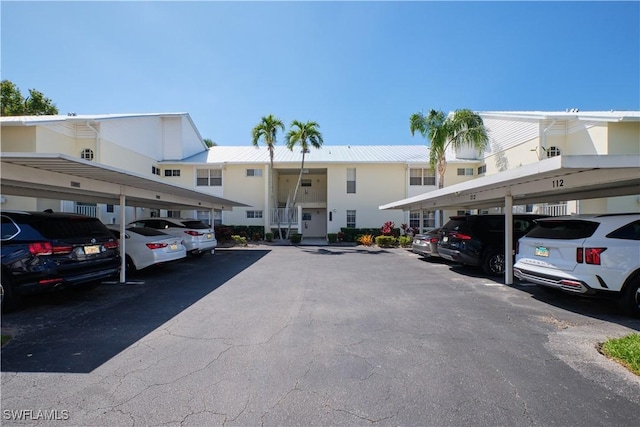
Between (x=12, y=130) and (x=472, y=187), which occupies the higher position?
(x=12, y=130)

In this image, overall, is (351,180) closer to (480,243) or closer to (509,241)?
(480,243)

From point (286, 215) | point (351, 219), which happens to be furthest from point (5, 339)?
point (351, 219)

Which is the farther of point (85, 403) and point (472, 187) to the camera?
point (472, 187)

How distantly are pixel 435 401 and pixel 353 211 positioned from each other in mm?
18761

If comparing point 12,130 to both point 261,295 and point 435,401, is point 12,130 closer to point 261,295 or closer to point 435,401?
point 261,295

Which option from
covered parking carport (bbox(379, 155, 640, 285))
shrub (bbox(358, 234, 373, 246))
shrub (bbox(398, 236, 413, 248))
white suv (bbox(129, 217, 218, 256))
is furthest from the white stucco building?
covered parking carport (bbox(379, 155, 640, 285))

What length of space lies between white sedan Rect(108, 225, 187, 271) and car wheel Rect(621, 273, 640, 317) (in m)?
9.46

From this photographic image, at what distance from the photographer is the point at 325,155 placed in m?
23.0

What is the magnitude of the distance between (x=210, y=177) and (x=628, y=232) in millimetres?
21529

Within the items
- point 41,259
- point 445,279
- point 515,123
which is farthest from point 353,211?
point 41,259

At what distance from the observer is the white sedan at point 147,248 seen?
7891mm

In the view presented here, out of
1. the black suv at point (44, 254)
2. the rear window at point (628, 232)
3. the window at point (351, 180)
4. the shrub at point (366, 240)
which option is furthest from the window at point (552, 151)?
the black suv at point (44, 254)

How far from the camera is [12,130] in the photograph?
13.1m

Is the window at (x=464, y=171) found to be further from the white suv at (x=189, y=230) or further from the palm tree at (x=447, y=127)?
the white suv at (x=189, y=230)
